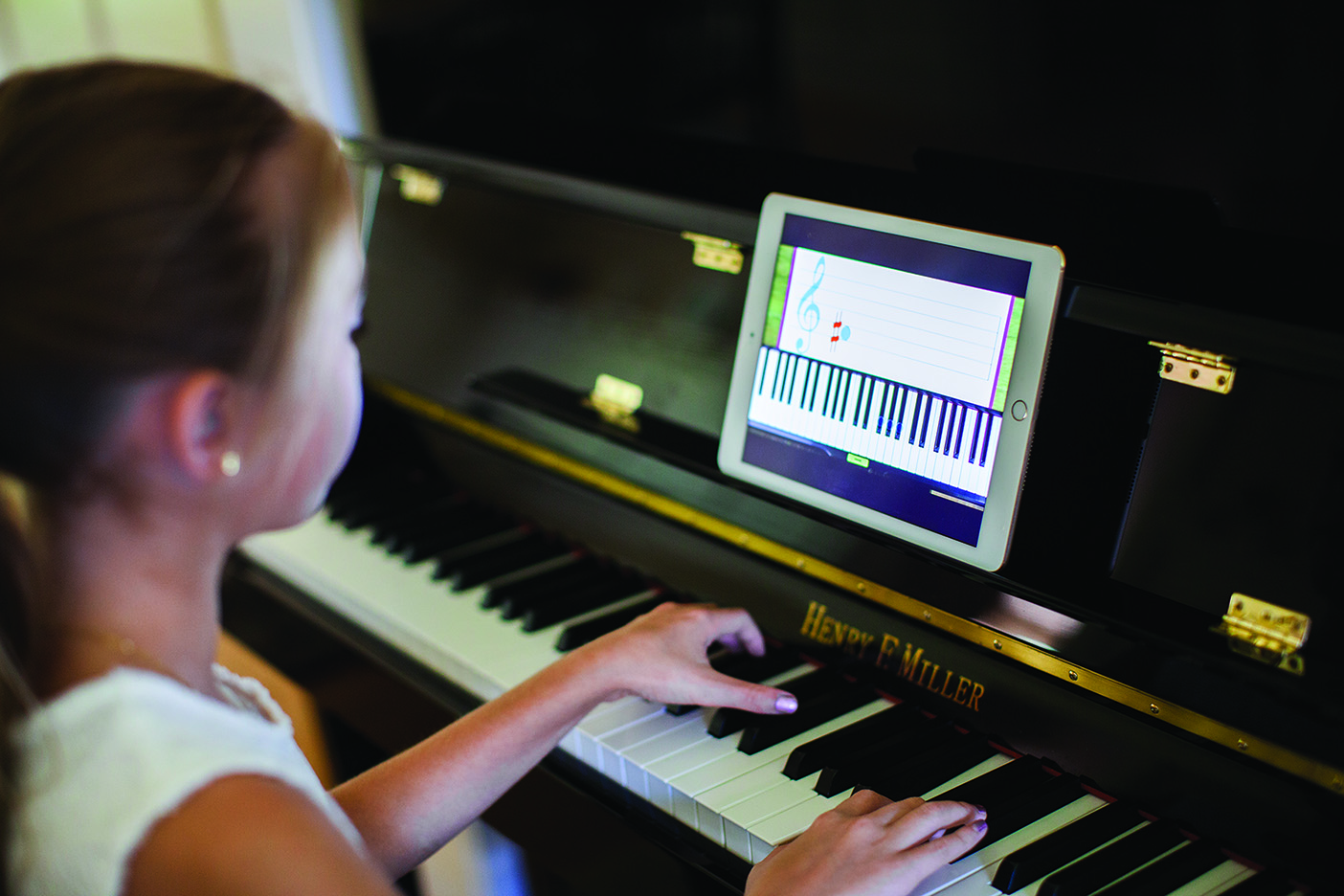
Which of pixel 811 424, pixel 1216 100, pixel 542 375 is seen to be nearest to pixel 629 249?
pixel 542 375

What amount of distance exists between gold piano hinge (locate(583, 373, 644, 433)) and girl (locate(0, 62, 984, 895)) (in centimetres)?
70

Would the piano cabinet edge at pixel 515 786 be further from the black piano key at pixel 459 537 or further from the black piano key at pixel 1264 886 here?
the black piano key at pixel 1264 886

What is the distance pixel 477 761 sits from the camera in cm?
113

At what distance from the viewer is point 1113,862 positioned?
939 millimetres

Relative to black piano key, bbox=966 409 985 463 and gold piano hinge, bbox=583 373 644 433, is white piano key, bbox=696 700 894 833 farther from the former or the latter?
gold piano hinge, bbox=583 373 644 433

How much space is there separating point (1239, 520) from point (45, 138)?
1013 mm

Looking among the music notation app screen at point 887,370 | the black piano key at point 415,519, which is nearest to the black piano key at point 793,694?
the music notation app screen at point 887,370

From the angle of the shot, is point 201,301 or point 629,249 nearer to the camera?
point 201,301

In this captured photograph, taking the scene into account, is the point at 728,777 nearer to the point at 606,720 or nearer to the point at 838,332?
the point at 606,720

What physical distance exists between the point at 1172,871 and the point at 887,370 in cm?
55

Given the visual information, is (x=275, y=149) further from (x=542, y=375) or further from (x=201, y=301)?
(x=542, y=375)

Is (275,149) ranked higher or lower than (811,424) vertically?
higher

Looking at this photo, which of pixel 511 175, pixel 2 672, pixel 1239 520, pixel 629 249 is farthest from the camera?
pixel 511 175

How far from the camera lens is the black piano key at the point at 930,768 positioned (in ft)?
3.46
